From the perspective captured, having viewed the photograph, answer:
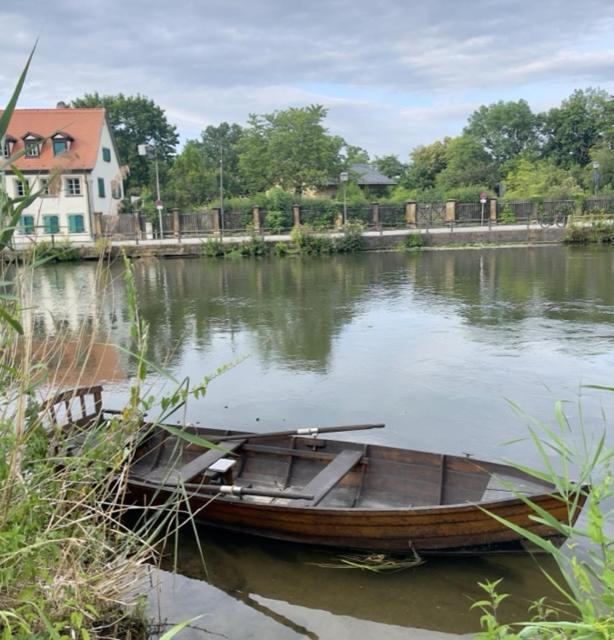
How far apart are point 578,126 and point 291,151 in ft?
92.2

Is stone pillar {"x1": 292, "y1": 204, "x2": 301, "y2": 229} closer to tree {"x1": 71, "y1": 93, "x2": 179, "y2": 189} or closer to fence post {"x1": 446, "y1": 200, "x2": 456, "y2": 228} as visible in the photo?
fence post {"x1": 446, "y1": 200, "x2": 456, "y2": 228}

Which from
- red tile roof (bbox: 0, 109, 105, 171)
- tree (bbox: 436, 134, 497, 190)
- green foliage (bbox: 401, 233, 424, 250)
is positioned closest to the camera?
green foliage (bbox: 401, 233, 424, 250)

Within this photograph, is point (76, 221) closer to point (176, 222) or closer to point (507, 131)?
point (176, 222)

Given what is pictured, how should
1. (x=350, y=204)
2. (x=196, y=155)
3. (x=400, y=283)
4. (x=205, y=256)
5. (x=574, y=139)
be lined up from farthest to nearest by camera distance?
(x=574, y=139) → (x=196, y=155) → (x=350, y=204) → (x=205, y=256) → (x=400, y=283)

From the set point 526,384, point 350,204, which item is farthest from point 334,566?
point 350,204

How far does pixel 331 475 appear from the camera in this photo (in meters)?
5.29

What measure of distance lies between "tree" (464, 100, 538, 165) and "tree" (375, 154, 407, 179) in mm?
7691

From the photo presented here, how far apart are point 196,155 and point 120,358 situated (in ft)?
110

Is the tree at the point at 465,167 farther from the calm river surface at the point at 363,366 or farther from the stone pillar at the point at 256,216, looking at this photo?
the calm river surface at the point at 363,366

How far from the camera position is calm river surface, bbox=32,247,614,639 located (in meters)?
4.57

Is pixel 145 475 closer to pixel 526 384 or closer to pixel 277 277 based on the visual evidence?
pixel 526 384

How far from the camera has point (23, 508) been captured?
2902mm

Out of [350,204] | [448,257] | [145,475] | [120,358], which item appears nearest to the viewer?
[145,475]

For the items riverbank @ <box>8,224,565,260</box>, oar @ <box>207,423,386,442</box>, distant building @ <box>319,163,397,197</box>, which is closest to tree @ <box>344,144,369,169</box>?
distant building @ <box>319,163,397,197</box>
